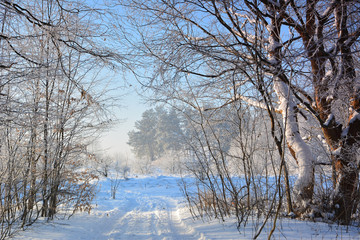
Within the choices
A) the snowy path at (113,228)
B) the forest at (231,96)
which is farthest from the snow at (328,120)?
the snowy path at (113,228)

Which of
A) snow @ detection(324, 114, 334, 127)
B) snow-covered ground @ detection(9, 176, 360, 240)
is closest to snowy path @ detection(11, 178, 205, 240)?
snow-covered ground @ detection(9, 176, 360, 240)

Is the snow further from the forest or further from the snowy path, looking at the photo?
the snowy path

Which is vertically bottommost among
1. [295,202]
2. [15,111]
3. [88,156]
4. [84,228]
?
[84,228]

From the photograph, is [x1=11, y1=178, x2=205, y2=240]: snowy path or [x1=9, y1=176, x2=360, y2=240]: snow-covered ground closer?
[x1=9, y1=176, x2=360, y2=240]: snow-covered ground

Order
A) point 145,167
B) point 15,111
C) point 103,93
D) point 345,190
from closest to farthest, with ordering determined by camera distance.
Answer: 1. point 15,111
2. point 345,190
3. point 103,93
4. point 145,167

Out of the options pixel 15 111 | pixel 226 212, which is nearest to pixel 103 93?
pixel 15 111

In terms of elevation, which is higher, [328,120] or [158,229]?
[328,120]

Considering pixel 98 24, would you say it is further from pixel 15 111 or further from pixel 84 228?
pixel 84 228

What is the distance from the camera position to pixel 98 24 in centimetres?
348

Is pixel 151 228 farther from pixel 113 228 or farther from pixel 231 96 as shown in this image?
pixel 231 96

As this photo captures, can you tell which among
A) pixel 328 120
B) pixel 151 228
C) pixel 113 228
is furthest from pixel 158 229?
pixel 328 120

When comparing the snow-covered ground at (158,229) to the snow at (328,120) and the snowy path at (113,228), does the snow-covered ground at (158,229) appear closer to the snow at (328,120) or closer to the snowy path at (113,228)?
the snowy path at (113,228)

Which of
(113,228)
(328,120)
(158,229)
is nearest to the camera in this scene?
(328,120)

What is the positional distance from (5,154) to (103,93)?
8.43 ft
